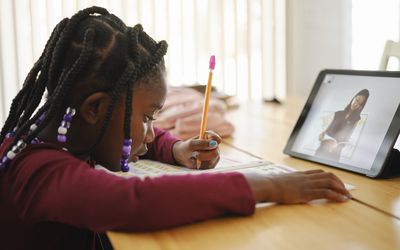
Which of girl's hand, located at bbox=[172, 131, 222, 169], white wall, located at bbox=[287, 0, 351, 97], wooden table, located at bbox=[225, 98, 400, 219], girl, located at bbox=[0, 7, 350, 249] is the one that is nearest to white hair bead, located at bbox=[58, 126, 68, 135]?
girl, located at bbox=[0, 7, 350, 249]

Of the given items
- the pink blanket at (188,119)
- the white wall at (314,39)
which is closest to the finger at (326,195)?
the pink blanket at (188,119)

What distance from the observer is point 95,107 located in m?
0.82

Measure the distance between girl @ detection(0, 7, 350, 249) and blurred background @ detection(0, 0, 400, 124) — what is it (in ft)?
4.49

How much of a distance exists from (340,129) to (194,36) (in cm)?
149

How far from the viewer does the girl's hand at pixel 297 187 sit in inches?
29.1

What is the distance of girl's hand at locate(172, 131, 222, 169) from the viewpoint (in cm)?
105

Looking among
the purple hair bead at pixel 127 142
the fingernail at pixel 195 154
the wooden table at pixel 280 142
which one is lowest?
the wooden table at pixel 280 142

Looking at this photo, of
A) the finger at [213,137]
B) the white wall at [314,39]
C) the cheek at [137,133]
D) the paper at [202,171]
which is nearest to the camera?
the cheek at [137,133]

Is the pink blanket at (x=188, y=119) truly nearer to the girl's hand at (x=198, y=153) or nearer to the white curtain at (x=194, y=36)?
the girl's hand at (x=198, y=153)

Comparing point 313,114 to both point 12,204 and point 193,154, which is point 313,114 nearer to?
point 193,154

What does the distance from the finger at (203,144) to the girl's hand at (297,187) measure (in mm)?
302

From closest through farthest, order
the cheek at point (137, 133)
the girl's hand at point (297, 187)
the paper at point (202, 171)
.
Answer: the girl's hand at point (297, 187) < the cheek at point (137, 133) < the paper at point (202, 171)

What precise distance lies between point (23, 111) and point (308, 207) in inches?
20.8

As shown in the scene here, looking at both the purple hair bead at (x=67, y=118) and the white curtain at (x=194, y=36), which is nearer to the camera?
the purple hair bead at (x=67, y=118)
